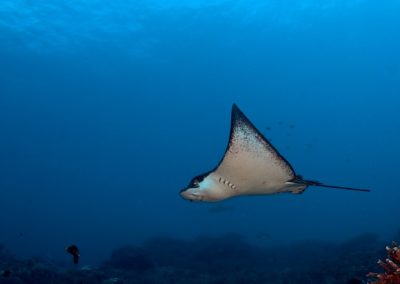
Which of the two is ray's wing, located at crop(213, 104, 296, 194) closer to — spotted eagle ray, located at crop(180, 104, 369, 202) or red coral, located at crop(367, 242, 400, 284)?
Answer: spotted eagle ray, located at crop(180, 104, 369, 202)

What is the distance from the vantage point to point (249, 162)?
4281mm

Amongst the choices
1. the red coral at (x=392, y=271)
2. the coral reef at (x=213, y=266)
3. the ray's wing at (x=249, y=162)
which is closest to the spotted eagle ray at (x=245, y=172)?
the ray's wing at (x=249, y=162)

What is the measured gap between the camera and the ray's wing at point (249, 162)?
4.01 metres

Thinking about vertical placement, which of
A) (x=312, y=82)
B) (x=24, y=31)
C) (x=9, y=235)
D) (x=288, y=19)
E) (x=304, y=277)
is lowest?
(x=304, y=277)

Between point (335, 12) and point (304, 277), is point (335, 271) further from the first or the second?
point (335, 12)

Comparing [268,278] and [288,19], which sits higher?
[288,19]

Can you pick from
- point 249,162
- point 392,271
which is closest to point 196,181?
point 249,162

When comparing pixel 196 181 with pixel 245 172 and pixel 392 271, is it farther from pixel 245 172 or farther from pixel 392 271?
pixel 392 271

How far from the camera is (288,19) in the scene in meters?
41.5

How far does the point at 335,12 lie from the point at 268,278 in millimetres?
37311

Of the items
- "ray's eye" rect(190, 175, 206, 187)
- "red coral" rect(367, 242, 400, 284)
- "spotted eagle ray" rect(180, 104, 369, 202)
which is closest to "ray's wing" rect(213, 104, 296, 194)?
"spotted eagle ray" rect(180, 104, 369, 202)

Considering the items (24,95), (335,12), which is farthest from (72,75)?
(335,12)

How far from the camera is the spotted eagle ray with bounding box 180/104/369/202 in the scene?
159 inches

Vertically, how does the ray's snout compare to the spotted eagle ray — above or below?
below
